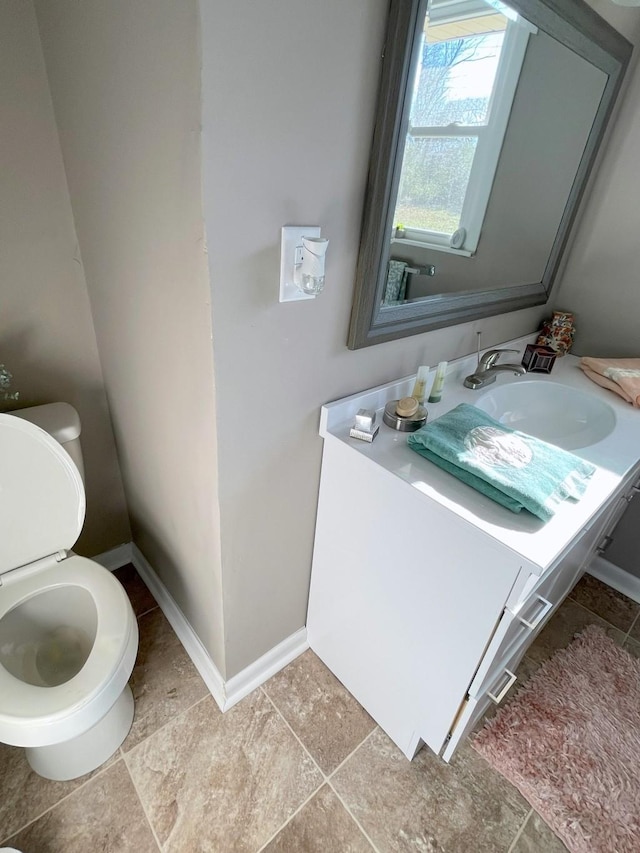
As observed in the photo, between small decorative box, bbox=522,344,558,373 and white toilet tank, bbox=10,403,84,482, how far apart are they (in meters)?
1.38

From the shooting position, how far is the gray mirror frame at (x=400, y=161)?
677 millimetres

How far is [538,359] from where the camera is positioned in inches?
55.3

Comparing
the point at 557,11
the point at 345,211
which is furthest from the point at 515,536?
the point at 557,11

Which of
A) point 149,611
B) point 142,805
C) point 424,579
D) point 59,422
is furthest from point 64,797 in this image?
point 424,579

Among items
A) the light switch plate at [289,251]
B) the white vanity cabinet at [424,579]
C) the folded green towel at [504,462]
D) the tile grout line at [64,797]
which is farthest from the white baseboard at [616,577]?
the tile grout line at [64,797]

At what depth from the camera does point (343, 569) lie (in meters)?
1.10

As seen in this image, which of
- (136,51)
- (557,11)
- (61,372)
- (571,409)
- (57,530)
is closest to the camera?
(136,51)

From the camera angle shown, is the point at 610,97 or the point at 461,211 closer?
the point at 461,211

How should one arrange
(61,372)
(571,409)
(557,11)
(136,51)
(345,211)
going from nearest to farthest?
(136,51)
(345,211)
(557,11)
(61,372)
(571,409)

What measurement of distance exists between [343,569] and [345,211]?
0.84 m

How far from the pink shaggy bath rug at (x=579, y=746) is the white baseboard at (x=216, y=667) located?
584 millimetres

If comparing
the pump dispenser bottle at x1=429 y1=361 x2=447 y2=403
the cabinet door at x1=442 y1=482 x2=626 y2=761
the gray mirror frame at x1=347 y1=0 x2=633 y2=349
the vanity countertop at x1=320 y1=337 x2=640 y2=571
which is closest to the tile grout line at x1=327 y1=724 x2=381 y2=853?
the cabinet door at x1=442 y1=482 x2=626 y2=761

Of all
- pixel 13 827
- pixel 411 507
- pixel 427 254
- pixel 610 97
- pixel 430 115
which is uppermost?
pixel 610 97

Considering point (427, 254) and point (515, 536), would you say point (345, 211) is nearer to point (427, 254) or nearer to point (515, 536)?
point (427, 254)
